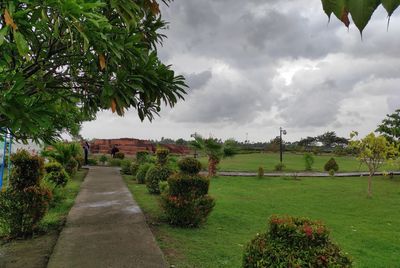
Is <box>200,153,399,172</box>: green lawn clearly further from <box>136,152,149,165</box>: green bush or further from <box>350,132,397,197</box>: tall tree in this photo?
<box>350,132,397,197</box>: tall tree

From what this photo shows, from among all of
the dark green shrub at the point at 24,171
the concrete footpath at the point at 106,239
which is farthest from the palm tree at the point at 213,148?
the dark green shrub at the point at 24,171

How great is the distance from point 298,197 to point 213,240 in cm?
871

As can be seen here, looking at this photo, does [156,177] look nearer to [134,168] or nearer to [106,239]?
[106,239]

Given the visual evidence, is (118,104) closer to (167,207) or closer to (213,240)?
(213,240)

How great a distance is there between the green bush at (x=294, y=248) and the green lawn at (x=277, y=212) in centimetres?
193

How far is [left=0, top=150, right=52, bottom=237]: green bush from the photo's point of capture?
688 centimetres

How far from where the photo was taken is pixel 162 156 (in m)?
13.6

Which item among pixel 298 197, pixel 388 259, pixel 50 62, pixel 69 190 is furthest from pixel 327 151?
pixel 50 62

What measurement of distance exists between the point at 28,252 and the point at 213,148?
14267mm

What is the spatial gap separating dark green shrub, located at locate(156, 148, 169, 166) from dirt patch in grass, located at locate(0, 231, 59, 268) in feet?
21.7

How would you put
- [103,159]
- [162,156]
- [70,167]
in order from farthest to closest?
[103,159] → [70,167] → [162,156]

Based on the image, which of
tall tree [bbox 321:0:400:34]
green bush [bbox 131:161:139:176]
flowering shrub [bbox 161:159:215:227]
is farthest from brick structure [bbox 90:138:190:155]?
tall tree [bbox 321:0:400:34]

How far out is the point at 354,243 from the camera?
25.1ft

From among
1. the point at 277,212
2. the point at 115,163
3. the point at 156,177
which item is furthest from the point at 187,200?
the point at 115,163
